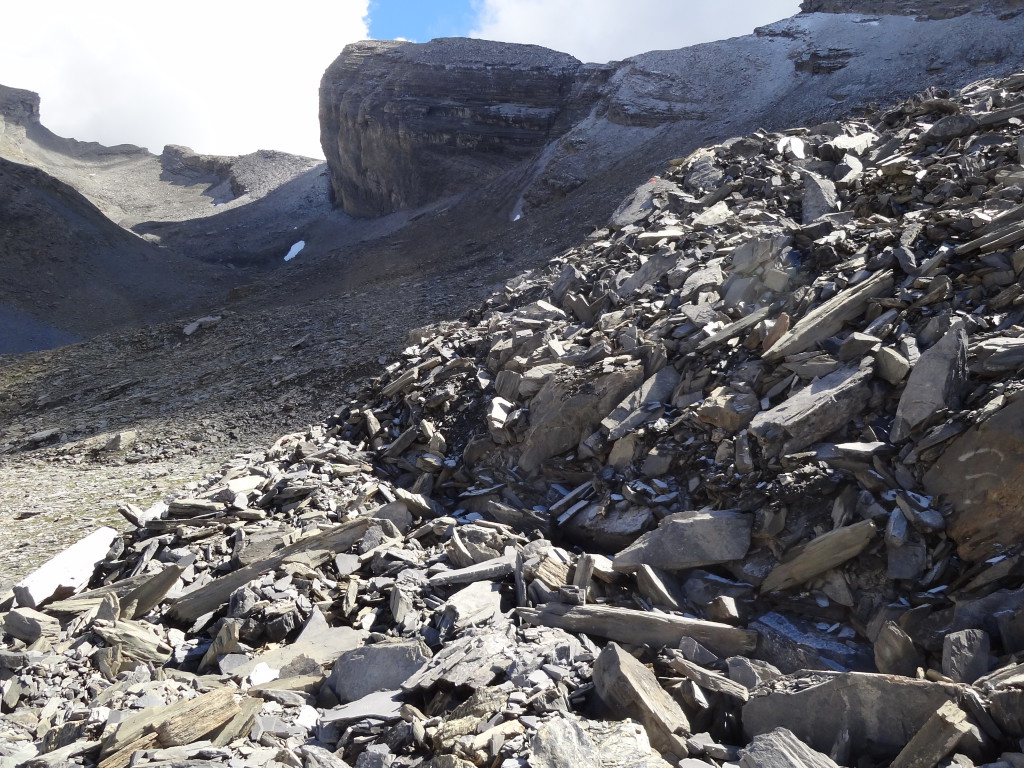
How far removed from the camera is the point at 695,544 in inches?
204

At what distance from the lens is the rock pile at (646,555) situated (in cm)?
375

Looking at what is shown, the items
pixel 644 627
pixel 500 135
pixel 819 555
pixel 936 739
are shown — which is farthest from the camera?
pixel 500 135

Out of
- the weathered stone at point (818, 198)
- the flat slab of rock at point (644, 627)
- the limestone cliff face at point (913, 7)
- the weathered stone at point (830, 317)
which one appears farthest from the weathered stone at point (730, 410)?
the limestone cliff face at point (913, 7)

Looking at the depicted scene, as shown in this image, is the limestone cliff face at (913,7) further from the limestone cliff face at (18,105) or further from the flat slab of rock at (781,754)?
the limestone cliff face at (18,105)

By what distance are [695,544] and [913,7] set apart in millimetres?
30669

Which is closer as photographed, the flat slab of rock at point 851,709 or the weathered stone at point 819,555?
the flat slab of rock at point 851,709

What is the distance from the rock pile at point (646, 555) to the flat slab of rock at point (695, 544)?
0.02 meters

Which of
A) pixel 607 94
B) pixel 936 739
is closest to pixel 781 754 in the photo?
pixel 936 739

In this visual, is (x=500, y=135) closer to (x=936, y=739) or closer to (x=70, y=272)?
(x=70, y=272)

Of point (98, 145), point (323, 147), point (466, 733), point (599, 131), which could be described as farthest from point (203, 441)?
point (98, 145)

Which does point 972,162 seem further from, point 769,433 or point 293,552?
point 293,552

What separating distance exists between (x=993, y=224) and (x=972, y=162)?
203 cm

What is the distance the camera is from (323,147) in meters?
49.6

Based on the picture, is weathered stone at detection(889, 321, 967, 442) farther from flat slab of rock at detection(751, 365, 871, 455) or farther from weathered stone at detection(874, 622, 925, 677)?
weathered stone at detection(874, 622, 925, 677)
